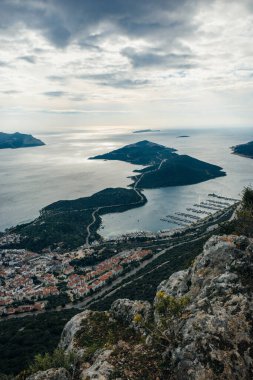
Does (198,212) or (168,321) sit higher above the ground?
(168,321)

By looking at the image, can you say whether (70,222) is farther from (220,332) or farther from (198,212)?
(220,332)

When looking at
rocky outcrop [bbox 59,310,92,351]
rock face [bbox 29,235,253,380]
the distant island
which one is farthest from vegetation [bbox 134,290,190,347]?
the distant island

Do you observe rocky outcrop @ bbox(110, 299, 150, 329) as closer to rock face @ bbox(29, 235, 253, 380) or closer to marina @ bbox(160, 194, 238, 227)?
rock face @ bbox(29, 235, 253, 380)

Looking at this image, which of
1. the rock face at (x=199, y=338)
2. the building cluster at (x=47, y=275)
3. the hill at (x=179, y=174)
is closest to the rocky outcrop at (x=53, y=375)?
the rock face at (x=199, y=338)

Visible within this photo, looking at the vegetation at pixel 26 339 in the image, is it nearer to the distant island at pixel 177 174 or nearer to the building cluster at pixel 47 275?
the building cluster at pixel 47 275

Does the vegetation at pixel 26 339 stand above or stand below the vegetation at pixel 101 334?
below

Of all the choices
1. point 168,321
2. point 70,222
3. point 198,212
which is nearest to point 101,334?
point 168,321
